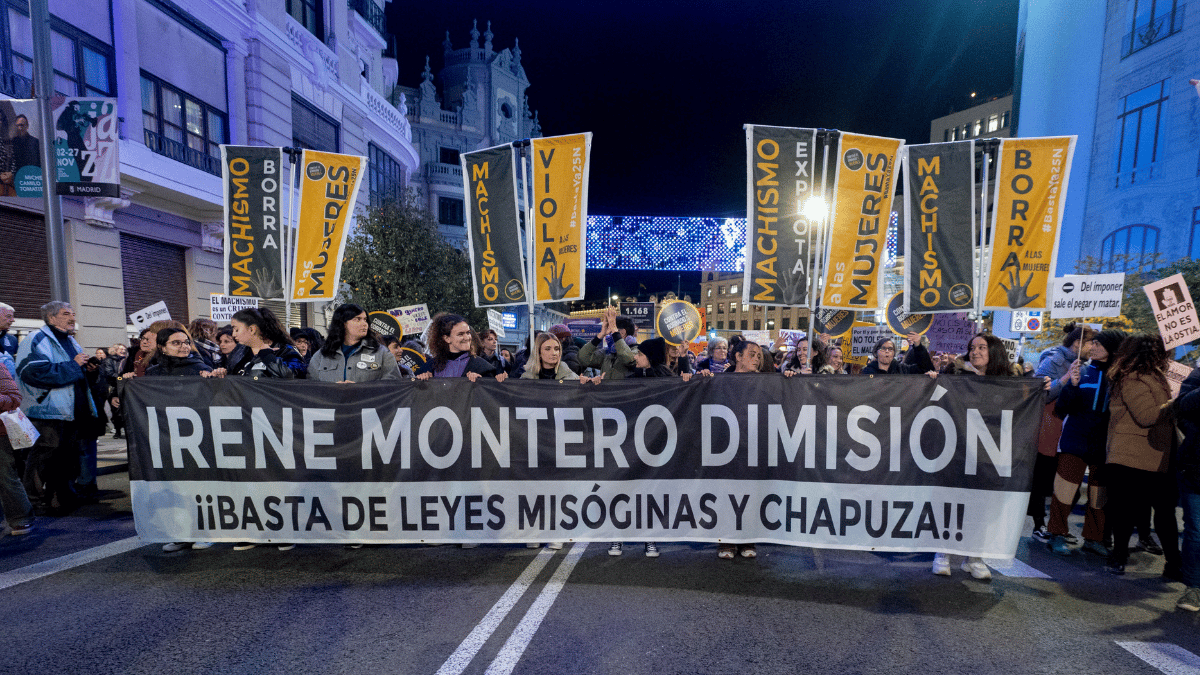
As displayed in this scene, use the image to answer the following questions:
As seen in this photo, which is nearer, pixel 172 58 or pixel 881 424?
pixel 881 424

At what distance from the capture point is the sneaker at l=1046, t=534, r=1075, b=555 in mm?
4742

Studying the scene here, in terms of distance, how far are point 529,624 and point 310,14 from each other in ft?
68.3

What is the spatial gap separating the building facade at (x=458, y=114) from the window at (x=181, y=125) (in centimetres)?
2327

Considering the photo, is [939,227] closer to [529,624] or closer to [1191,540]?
[1191,540]

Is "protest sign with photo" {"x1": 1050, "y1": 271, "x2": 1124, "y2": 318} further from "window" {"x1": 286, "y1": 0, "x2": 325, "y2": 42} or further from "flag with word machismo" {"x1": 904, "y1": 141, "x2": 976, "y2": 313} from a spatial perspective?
"window" {"x1": 286, "y1": 0, "x2": 325, "y2": 42}

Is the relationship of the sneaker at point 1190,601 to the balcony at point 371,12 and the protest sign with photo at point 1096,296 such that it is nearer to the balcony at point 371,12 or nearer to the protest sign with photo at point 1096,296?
the protest sign with photo at point 1096,296

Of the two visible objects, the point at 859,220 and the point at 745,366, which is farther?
the point at 859,220

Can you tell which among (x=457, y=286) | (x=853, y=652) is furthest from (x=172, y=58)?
(x=853, y=652)

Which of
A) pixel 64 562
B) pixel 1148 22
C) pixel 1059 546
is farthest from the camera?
pixel 1148 22

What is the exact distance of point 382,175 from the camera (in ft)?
78.5

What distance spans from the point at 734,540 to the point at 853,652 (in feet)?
4.31

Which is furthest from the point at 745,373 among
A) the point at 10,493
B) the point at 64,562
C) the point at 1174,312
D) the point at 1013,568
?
the point at 10,493

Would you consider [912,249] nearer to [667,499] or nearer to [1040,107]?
[667,499]

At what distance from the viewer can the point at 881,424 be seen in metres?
4.29
